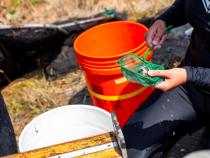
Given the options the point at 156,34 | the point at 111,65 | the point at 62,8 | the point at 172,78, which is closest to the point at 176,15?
the point at 156,34

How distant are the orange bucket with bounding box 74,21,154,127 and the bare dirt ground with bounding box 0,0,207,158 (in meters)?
0.53

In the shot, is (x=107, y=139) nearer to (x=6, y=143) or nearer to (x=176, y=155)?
(x=6, y=143)

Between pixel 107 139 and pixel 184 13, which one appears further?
pixel 184 13

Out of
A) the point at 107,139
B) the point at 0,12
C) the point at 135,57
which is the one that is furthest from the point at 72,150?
the point at 0,12

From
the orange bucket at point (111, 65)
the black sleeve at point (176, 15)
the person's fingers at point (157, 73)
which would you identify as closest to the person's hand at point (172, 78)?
the person's fingers at point (157, 73)

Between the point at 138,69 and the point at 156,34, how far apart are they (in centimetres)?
53

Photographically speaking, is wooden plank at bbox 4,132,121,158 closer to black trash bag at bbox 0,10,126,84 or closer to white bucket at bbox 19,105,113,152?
white bucket at bbox 19,105,113,152

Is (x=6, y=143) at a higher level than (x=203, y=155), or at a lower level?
lower

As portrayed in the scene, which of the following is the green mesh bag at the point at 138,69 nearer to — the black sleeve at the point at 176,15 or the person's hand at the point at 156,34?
the person's hand at the point at 156,34

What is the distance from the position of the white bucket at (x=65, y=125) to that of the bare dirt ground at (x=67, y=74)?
0.74 metres

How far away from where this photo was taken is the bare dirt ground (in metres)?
3.41

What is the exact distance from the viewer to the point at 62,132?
2.38 metres

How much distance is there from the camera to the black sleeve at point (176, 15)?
2531mm

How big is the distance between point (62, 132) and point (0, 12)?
2766 millimetres
